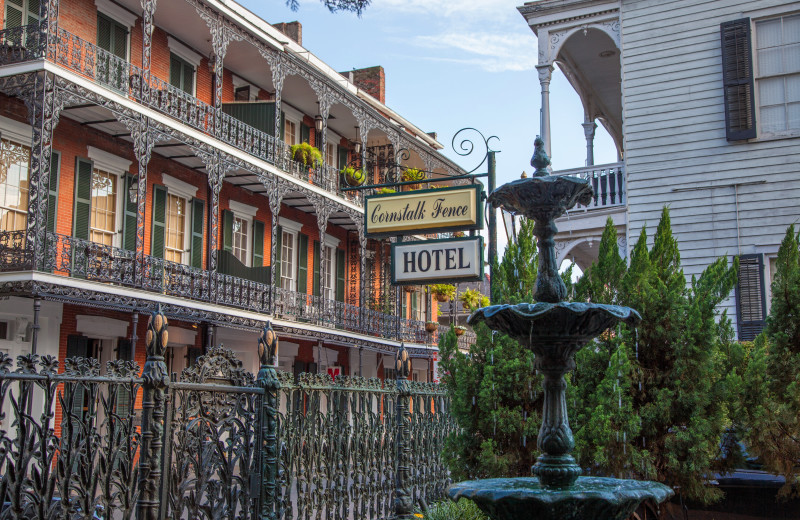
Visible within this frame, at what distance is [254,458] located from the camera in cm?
579

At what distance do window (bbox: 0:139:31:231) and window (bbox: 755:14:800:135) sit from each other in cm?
1453

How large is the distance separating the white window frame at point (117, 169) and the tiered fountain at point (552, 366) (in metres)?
13.8

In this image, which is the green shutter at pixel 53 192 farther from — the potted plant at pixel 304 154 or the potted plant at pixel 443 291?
the potted plant at pixel 443 291

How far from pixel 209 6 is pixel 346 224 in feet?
36.9

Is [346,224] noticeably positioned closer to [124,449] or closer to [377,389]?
[377,389]

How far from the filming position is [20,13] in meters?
15.8

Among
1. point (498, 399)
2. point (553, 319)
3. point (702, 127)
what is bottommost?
point (498, 399)

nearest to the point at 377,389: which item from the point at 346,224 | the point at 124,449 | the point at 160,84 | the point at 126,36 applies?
the point at 124,449

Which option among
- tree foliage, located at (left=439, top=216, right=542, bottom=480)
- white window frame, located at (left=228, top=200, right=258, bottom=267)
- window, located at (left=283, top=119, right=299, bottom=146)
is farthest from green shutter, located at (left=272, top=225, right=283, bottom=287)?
tree foliage, located at (left=439, top=216, right=542, bottom=480)

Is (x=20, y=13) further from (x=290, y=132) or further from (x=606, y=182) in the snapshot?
(x=606, y=182)

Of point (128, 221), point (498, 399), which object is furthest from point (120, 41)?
point (498, 399)

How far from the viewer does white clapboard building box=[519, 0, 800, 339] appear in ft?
48.2

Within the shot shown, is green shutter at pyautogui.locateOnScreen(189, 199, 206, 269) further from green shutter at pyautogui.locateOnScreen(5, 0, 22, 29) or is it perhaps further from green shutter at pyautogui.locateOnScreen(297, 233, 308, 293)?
green shutter at pyautogui.locateOnScreen(5, 0, 22, 29)

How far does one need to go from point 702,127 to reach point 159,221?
1265cm
